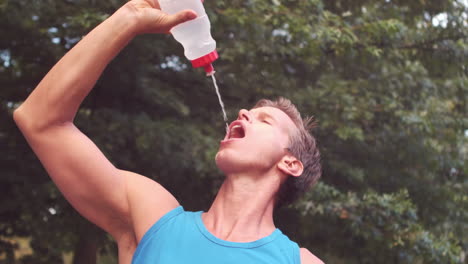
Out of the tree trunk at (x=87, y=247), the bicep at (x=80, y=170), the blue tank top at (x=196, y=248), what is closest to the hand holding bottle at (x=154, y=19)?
the bicep at (x=80, y=170)

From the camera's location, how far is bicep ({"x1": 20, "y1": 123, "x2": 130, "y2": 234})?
7.86ft

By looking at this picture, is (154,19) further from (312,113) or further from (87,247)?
(87,247)

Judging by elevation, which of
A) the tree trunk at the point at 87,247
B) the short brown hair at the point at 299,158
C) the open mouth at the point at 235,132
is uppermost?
the open mouth at the point at 235,132

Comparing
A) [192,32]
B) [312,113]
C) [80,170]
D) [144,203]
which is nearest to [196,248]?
[144,203]

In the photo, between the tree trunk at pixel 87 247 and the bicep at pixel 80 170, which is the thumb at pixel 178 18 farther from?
the tree trunk at pixel 87 247

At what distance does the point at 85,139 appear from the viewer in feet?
8.05

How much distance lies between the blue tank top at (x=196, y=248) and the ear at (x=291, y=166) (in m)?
0.32

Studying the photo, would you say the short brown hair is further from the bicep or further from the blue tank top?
the bicep

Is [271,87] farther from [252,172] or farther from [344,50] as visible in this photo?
[252,172]

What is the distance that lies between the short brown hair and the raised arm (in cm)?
52

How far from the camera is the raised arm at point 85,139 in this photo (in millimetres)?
2332

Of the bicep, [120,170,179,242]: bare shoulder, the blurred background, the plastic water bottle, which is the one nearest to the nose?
the plastic water bottle

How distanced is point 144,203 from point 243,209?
1.22 feet

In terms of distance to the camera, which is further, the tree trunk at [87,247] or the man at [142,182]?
the tree trunk at [87,247]
